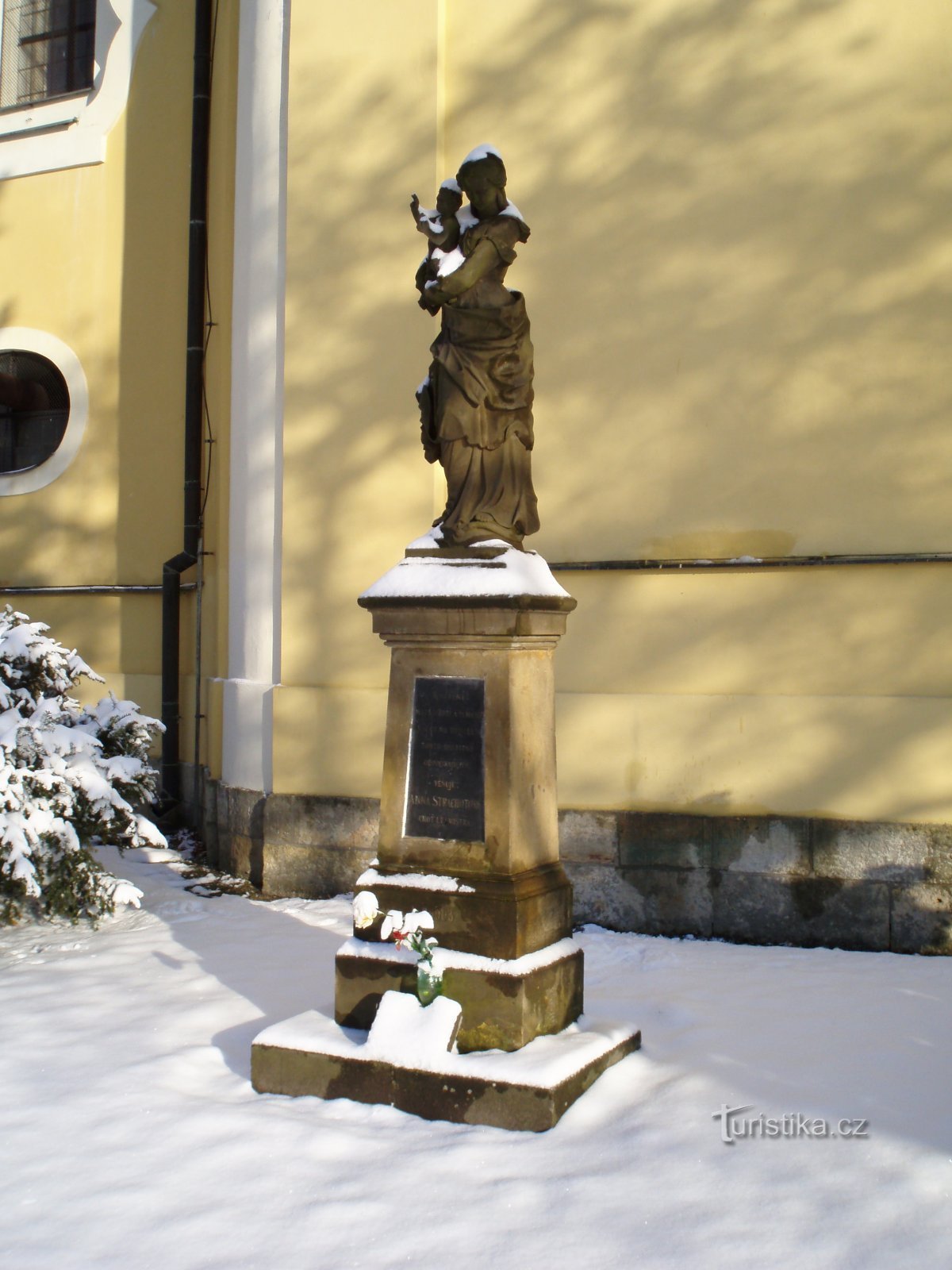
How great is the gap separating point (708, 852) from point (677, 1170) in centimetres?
284

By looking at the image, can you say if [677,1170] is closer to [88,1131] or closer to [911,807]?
[88,1131]

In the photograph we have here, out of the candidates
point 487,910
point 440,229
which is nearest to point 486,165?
point 440,229

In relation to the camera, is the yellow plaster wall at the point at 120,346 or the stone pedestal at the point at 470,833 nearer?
the stone pedestal at the point at 470,833

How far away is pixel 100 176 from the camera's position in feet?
31.0

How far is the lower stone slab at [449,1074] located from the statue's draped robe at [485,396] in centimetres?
183

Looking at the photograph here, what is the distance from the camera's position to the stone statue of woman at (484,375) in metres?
4.30

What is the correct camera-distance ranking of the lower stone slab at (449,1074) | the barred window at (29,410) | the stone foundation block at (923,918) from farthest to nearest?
the barred window at (29,410)
the stone foundation block at (923,918)
the lower stone slab at (449,1074)

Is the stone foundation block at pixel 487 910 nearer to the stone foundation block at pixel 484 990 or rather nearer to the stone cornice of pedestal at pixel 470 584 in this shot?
the stone foundation block at pixel 484 990

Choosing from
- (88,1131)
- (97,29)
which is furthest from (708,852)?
(97,29)

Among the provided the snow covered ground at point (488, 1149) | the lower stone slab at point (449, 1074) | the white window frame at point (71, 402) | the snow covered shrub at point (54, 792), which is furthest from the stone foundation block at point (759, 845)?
the white window frame at point (71, 402)

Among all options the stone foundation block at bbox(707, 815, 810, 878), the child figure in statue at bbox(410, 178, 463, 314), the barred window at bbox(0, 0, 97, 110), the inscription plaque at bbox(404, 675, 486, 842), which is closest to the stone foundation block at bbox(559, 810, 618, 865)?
the stone foundation block at bbox(707, 815, 810, 878)

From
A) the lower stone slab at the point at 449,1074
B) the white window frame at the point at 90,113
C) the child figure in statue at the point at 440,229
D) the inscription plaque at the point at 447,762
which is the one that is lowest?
the lower stone slab at the point at 449,1074

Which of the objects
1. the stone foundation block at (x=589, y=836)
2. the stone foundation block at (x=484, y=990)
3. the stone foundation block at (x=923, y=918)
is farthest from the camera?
the stone foundation block at (x=589, y=836)

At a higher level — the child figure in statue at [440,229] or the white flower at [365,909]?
the child figure in statue at [440,229]
